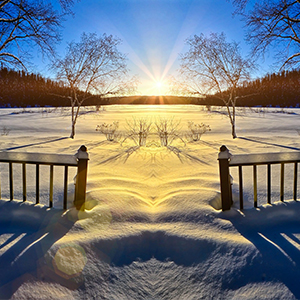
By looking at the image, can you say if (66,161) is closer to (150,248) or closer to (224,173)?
(150,248)

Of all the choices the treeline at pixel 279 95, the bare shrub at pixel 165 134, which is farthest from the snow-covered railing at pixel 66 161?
the treeline at pixel 279 95

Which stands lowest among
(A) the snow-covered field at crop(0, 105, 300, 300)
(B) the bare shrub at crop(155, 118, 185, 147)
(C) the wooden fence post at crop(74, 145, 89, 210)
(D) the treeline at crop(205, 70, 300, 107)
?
(A) the snow-covered field at crop(0, 105, 300, 300)

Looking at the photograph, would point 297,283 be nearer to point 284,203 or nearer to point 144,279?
point 144,279

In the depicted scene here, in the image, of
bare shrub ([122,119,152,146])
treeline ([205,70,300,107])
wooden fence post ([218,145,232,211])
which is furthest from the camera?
treeline ([205,70,300,107])

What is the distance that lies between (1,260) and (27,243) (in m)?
0.38

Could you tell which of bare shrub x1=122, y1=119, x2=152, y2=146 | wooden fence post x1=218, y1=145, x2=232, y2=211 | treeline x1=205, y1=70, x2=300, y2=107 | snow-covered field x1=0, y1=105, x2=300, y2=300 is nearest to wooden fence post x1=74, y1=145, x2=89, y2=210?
snow-covered field x1=0, y1=105, x2=300, y2=300

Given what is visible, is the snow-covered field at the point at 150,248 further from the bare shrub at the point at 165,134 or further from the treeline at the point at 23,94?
the treeline at the point at 23,94

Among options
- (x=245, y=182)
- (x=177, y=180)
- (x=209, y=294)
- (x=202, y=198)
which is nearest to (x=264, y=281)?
(x=209, y=294)

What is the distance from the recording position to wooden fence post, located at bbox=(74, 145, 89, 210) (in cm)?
417

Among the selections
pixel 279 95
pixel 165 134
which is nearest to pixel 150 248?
pixel 165 134

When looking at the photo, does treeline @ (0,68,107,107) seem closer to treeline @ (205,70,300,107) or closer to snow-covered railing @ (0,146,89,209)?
treeline @ (205,70,300,107)

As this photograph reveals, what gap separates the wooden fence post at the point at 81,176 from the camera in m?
4.17

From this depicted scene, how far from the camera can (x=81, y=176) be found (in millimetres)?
4227

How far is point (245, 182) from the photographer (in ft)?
20.8
